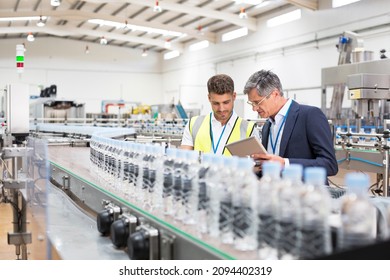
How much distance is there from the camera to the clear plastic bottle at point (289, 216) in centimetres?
101

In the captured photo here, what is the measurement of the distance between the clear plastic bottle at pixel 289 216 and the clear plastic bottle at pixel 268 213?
0.01 m

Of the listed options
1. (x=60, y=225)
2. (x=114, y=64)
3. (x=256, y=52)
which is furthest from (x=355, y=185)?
(x=114, y=64)

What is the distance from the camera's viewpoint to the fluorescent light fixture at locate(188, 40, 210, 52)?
1648 cm

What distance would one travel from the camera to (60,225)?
6.79 ft

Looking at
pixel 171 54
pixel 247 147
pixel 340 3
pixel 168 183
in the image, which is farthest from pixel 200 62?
pixel 168 183

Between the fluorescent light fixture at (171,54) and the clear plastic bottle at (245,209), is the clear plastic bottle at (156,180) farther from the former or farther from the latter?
the fluorescent light fixture at (171,54)

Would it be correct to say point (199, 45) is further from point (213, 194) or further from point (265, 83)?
point (213, 194)

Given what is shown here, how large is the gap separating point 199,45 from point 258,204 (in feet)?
53.4

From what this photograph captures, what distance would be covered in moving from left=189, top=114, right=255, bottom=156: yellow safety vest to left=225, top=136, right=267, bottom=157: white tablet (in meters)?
0.37

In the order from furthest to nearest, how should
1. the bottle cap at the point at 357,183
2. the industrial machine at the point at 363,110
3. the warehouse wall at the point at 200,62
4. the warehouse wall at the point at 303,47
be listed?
the warehouse wall at the point at 200,62
the warehouse wall at the point at 303,47
the industrial machine at the point at 363,110
the bottle cap at the point at 357,183

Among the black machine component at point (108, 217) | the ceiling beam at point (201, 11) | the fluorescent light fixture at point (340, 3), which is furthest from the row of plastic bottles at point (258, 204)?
the ceiling beam at point (201, 11)

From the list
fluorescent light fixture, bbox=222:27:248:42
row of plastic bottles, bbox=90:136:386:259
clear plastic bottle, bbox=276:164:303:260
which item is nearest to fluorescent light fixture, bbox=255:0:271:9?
fluorescent light fixture, bbox=222:27:248:42

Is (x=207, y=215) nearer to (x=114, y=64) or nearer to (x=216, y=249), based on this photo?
(x=216, y=249)
